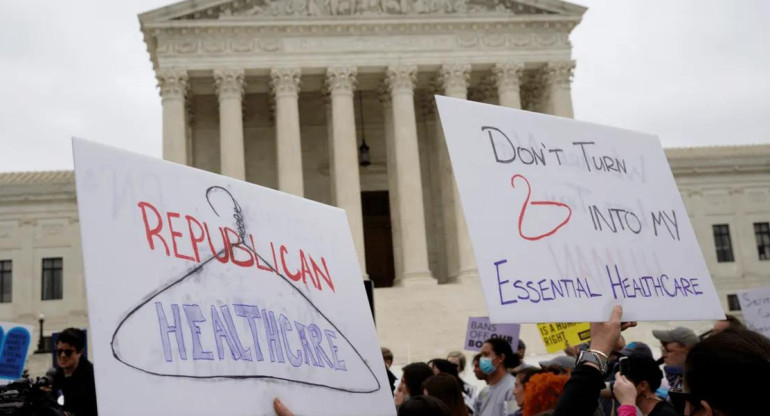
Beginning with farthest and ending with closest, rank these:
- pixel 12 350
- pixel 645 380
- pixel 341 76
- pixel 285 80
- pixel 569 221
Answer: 1. pixel 341 76
2. pixel 285 80
3. pixel 12 350
4. pixel 645 380
5. pixel 569 221

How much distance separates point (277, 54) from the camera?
1481 inches

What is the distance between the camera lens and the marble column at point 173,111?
36.6 metres

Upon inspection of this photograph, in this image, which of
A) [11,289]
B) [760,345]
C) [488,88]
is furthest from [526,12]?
[760,345]

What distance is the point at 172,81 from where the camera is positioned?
36.7 meters

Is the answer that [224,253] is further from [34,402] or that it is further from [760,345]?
[34,402]

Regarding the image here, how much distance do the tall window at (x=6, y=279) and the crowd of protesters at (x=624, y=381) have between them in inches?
1503

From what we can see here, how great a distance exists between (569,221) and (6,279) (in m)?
42.1

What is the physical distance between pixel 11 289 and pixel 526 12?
28.9 m

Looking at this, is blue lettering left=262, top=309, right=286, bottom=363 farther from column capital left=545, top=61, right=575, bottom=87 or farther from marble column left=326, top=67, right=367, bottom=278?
column capital left=545, top=61, right=575, bottom=87

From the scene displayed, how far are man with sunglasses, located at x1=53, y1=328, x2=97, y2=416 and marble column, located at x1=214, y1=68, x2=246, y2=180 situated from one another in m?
29.8

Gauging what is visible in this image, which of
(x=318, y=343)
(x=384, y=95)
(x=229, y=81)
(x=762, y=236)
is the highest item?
(x=229, y=81)

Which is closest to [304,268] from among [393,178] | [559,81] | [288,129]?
[288,129]

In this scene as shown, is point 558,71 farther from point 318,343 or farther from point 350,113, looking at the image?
point 318,343

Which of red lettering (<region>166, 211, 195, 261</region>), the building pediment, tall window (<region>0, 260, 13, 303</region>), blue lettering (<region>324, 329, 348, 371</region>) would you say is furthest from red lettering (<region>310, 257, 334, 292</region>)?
tall window (<region>0, 260, 13, 303</region>)
